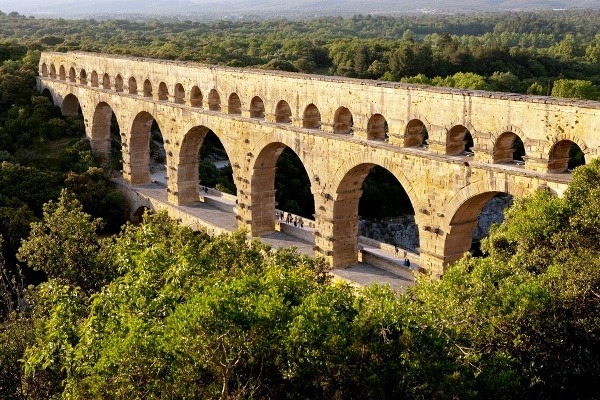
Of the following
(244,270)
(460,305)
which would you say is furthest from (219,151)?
(460,305)

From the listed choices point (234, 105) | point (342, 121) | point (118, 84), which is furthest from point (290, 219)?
point (118, 84)

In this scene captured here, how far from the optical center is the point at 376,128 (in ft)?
88.0

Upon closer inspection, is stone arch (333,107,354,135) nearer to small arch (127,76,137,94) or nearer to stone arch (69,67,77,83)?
small arch (127,76,137,94)

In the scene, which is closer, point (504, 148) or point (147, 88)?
point (504, 148)

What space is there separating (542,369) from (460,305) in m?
1.96

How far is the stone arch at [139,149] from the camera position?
41684 mm

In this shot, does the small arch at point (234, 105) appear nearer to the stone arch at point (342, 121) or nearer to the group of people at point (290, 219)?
the group of people at point (290, 219)

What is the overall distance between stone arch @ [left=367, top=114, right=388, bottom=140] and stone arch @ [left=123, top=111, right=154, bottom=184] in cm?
1833

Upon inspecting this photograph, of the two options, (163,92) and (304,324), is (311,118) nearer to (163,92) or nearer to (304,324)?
(163,92)

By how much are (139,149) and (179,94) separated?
604 centimetres

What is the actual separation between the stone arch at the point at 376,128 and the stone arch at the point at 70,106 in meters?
32.3

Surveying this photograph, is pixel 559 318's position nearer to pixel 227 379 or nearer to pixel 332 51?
pixel 227 379

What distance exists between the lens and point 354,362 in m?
12.4

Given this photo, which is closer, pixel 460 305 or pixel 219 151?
pixel 460 305
